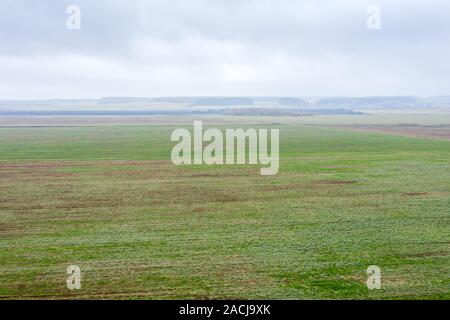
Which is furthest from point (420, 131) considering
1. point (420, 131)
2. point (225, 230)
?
point (225, 230)

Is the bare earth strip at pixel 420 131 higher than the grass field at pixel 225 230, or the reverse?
the bare earth strip at pixel 420 131

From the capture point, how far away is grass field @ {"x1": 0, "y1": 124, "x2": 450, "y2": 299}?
641 inches

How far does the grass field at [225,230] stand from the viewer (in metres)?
16.3

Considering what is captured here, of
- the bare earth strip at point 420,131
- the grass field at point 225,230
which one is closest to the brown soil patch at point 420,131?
the bare earth strip at point 420,131

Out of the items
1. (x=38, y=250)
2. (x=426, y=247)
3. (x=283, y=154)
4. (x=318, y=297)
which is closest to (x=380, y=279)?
(x=318, y=297)

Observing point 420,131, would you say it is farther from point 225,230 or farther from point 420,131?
point 225,230

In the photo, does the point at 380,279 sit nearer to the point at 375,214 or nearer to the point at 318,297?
the point at 318,297

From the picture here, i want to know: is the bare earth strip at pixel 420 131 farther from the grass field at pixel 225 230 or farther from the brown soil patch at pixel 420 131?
the grass field at pixel 225 230

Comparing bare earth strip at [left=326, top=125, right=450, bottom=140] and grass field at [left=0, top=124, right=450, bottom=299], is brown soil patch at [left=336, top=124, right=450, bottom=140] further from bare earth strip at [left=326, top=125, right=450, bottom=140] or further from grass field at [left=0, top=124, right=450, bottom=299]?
grass field at [left=0, top=124, right=450, bottom=299]

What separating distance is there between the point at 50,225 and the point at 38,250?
4.08 meters

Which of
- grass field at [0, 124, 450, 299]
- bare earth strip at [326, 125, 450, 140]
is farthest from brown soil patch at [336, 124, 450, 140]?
grass field at [0, 124, 450, 299]

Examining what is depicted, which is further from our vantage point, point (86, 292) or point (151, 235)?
point (151, 235)

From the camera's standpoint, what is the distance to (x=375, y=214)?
25.8m

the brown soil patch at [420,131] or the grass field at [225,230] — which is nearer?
the grass field at [225,230]
